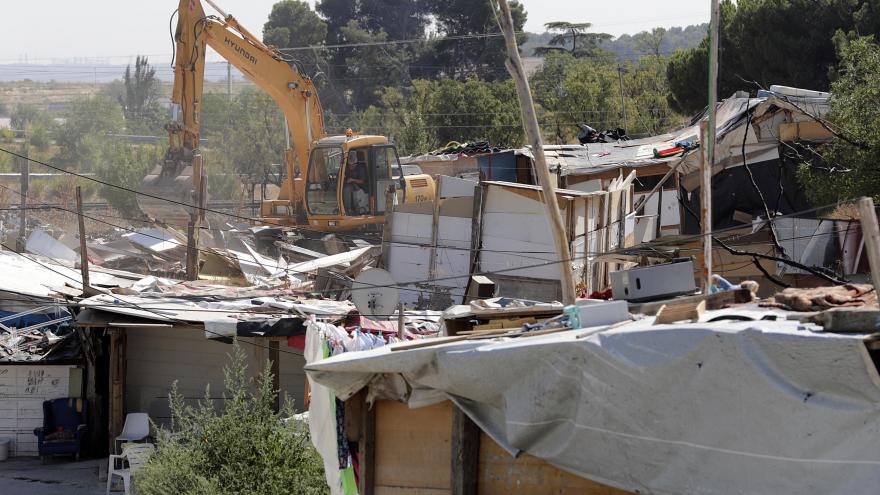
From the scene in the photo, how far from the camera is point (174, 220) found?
2939 centimetres

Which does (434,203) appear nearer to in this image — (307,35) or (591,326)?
(591,326)

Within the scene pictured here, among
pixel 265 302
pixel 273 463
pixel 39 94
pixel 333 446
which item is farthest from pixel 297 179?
pixel 39 94

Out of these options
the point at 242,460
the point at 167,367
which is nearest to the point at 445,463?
the point at 242,460

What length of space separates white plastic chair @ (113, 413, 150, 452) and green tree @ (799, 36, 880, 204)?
1018 centimetres

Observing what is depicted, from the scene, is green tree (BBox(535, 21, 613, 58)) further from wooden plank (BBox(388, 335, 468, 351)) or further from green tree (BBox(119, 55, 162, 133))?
wooden plank (BBox(388, 335, 468, 351))

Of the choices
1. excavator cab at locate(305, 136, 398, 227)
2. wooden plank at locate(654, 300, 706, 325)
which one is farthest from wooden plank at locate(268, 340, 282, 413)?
excavator cab at locate(305, 136, 398, 227)

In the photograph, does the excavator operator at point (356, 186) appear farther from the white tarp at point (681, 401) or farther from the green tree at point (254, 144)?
the green tree at point (254, 144)

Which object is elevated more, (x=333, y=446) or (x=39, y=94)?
(x=39, y=94)

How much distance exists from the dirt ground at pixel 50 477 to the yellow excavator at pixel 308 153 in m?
9.28

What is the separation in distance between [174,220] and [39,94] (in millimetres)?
145139

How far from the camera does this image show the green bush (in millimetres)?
11094

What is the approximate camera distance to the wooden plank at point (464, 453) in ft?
23.6

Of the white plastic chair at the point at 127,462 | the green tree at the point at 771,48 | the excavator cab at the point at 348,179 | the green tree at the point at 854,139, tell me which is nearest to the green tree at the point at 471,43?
the green tree at the point at 771,48

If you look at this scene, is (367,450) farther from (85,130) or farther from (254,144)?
(85,130)
